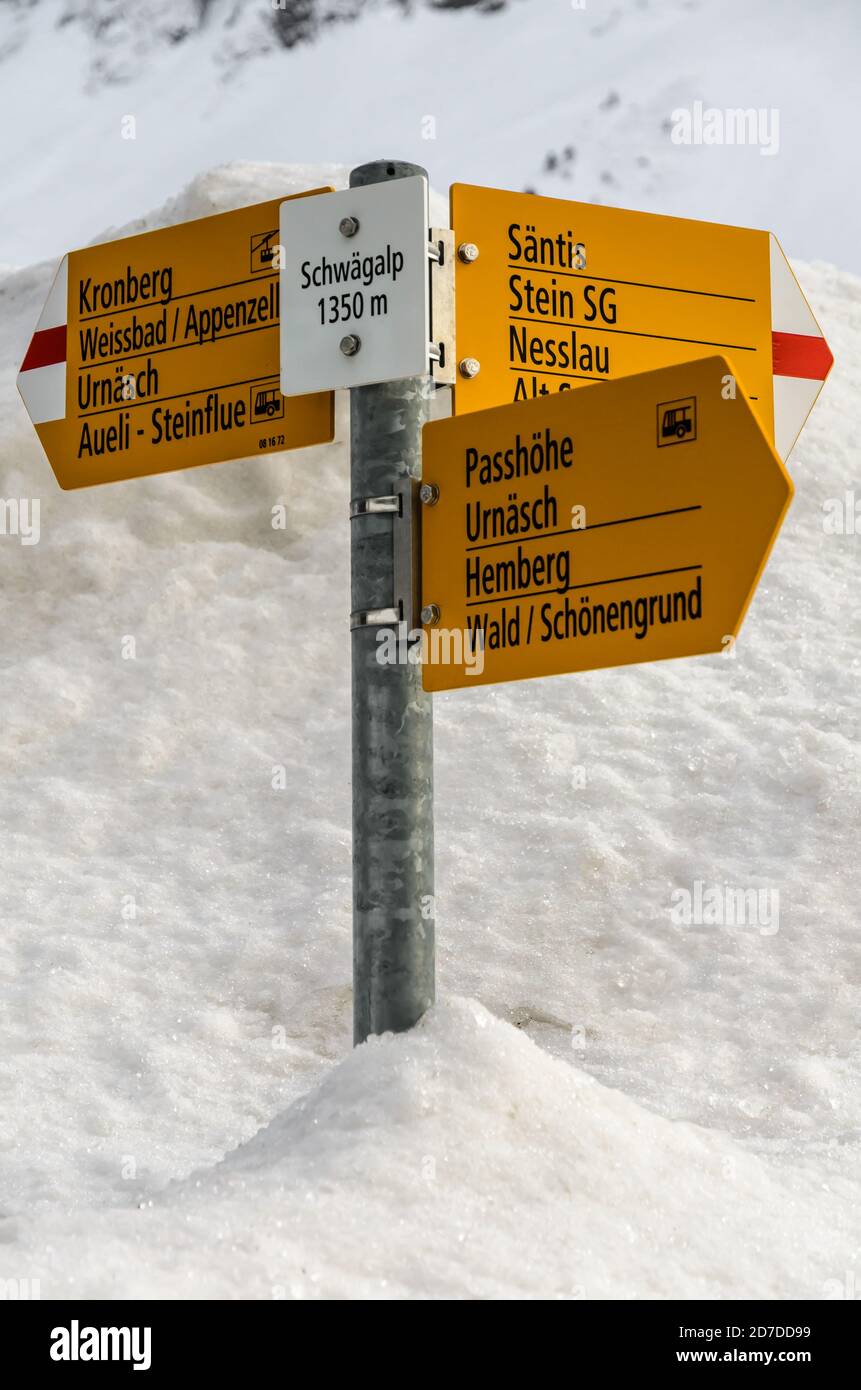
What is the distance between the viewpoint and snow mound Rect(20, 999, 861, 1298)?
2633 mm

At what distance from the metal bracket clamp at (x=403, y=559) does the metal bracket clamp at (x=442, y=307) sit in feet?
0.83

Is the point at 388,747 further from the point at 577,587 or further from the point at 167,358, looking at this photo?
the point at 167,358

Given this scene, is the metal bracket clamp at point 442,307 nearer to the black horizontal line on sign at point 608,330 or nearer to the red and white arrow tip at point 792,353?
the black horizontal line on sign at point 608,330

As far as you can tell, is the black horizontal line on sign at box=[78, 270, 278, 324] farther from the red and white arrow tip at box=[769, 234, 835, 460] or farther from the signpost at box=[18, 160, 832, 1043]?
the red and white arrow tip at box=[769, 234, 835, 460]

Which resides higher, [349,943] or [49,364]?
[49,364]

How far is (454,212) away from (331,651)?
474cm

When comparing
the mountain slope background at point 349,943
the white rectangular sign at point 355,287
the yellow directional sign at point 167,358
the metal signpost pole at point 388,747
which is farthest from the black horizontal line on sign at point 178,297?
the mountain slope background at point 349,943

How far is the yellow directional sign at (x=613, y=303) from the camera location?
11.6ft

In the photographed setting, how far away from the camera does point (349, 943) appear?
19.2 ft

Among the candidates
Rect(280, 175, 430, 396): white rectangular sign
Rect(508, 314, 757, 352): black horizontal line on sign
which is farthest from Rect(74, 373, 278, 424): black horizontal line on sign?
Rect(508, 314, 757, 352): black horizontal line on sign

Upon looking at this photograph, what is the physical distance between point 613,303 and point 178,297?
3.53 feet

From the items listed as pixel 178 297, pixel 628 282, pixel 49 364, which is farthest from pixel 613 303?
pixel 49 364

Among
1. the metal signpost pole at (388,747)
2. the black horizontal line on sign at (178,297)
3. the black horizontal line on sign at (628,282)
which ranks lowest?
the metal signpost pole at (388,747)

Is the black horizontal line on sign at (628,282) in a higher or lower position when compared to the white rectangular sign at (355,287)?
higher
